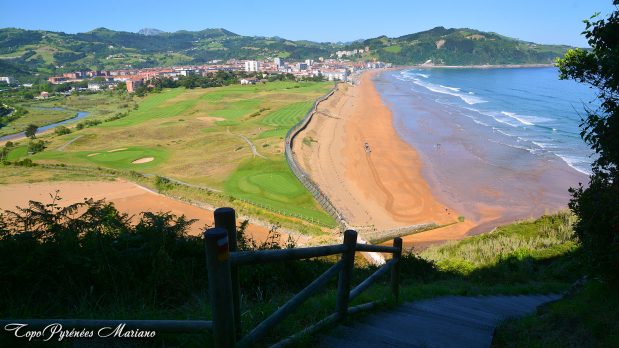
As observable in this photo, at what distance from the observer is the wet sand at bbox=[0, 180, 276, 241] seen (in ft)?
81.1

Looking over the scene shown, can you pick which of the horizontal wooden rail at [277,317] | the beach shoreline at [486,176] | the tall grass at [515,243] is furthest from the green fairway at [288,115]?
the horizontal wooden rail at [277,317]

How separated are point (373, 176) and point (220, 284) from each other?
2887cm

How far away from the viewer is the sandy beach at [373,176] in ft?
74.5

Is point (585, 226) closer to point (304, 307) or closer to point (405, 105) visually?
point (304, 307)

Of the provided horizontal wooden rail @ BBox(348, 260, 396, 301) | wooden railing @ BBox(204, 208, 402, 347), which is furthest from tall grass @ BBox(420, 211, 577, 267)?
wooden railing @ BBox(204, 208, 402, 347)

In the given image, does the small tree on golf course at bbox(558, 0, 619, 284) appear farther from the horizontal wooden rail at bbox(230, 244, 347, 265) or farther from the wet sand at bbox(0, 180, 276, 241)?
the wet sand at bbox(0, 180, 276, 241)

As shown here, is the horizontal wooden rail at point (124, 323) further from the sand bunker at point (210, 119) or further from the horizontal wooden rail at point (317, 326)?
the sand bunker at point (210, 119)

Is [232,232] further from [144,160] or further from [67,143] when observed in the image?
[67,143]

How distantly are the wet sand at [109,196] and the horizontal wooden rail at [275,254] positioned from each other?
18178 mm

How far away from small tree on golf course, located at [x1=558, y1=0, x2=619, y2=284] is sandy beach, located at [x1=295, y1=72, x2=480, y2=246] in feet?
46.6

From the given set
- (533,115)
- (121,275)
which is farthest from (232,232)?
(533,115)

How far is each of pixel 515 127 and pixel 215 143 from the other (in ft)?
111

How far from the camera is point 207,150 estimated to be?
42469mm

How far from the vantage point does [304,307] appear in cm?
440
